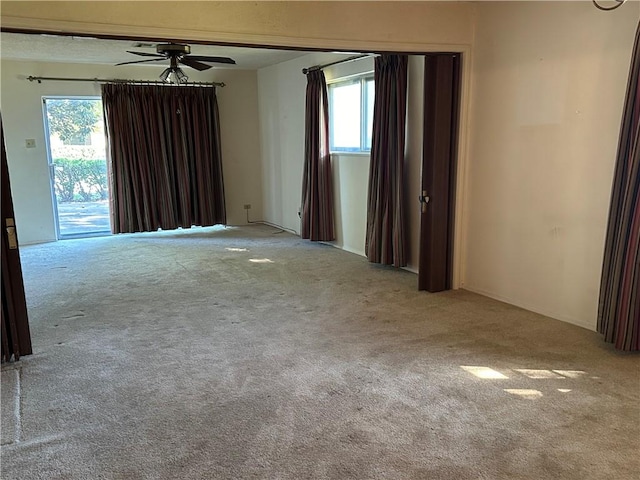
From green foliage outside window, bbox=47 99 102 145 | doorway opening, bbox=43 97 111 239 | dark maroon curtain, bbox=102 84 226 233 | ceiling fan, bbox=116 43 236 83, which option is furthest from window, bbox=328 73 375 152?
green foliage outside window, bbox=47 99 102 145

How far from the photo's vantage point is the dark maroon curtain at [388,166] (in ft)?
15.4

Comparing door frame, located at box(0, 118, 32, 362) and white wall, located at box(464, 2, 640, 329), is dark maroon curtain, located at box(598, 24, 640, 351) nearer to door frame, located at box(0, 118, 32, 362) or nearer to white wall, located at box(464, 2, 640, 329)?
white wall, located at box(464, 2, 640, 329)

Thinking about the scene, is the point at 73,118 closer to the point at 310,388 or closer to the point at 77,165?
the point at 77,165

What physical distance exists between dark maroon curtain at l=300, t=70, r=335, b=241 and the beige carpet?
1.65 m

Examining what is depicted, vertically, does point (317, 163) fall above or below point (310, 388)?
above

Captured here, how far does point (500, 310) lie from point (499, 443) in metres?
1.85

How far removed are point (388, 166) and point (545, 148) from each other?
5.26 ft

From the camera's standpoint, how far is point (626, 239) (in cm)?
294

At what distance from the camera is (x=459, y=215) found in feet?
14.4

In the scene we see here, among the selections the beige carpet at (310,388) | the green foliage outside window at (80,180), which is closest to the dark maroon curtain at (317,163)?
the beige carpet at (310,388)

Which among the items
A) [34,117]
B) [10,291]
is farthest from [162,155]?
[10,291]

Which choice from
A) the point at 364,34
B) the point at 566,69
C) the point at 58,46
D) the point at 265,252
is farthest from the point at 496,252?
the point at 58,46

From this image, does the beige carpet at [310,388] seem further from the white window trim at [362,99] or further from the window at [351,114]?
the window at [351,114]

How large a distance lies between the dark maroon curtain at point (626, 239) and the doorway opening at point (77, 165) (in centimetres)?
631
